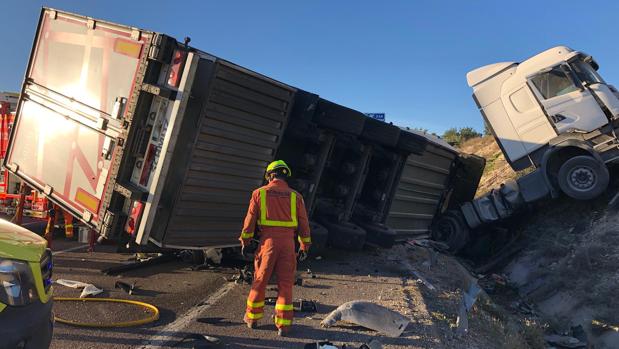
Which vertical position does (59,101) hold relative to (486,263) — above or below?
above

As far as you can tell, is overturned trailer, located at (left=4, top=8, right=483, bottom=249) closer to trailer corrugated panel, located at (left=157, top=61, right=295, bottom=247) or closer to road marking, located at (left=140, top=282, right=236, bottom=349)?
trailer corrugated panel, located at (left=157, top=61, right=295, bottom=247)

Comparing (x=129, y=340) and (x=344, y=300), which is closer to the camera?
(x=129, y=340)

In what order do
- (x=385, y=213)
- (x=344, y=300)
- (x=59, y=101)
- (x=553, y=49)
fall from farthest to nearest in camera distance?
(x=553, y=49) → (x=385, y=213) → (x=59, y=101) → (x=344, y=300)

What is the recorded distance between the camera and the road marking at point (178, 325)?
3615mm

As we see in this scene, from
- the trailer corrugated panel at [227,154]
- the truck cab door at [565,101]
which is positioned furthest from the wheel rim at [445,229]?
the trailer corrugated panel at [227,154]

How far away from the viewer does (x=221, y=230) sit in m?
5.69

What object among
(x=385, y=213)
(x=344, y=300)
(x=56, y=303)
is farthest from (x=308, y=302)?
(x=385, y=213)

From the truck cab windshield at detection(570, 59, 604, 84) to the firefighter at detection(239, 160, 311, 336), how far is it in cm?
710

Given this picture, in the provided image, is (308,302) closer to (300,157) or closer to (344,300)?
(344,300)

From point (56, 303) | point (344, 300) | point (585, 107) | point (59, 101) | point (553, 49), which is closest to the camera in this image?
point (56, 303)

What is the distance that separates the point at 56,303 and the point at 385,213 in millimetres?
5176

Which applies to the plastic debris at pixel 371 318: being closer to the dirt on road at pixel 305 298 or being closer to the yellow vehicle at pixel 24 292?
the dirt on road at pixel 305 298

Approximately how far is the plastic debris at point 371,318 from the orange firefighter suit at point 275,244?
523 mm

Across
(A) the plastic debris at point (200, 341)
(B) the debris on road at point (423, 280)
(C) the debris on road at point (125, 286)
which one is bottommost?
(C) the debris on road at point (125, 286)
